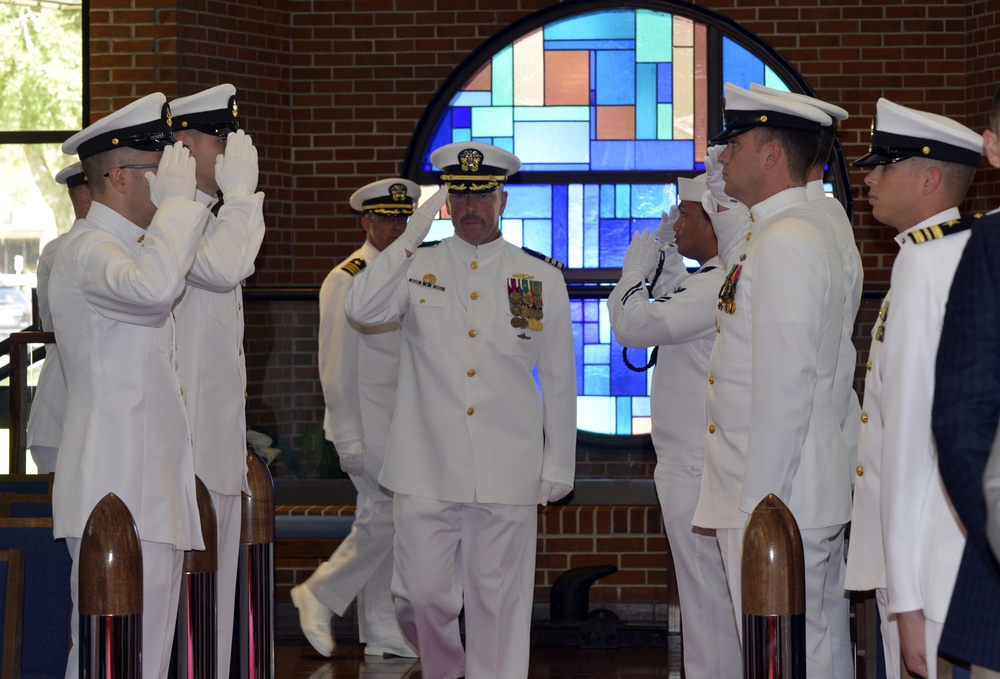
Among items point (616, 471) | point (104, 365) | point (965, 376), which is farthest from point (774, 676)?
point (616, 471)

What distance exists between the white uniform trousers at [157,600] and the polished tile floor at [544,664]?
1909mm

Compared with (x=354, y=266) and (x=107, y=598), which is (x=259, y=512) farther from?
(x=354, y=266)

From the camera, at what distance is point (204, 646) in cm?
279

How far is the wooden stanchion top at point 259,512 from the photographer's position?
122 inches

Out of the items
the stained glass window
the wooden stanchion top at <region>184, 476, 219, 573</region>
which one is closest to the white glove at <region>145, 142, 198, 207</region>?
the wooden stanchion top at <region>184, 476, 219, 573</region>

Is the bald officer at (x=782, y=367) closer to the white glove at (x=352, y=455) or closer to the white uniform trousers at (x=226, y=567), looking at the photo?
the white uniform trousers at (x=226, y=567)

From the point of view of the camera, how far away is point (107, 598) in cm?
208

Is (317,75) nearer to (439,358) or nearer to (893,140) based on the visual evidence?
(439,358)

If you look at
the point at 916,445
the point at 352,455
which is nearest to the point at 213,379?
the point at 352,455

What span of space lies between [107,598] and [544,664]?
117 inches

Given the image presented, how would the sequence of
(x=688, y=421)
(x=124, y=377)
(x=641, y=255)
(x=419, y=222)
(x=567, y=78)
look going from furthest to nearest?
1. (x=567, y=78)
2. (x=641, y=255)
3. (x=688, y=421)
4. (x=419, y=222)
5. (x=124, y=377)

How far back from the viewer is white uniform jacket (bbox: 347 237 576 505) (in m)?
3.92

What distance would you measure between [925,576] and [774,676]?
0.40m

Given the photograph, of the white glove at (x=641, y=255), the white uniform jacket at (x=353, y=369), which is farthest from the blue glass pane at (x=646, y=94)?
the white glove at (x=641, y=255)
